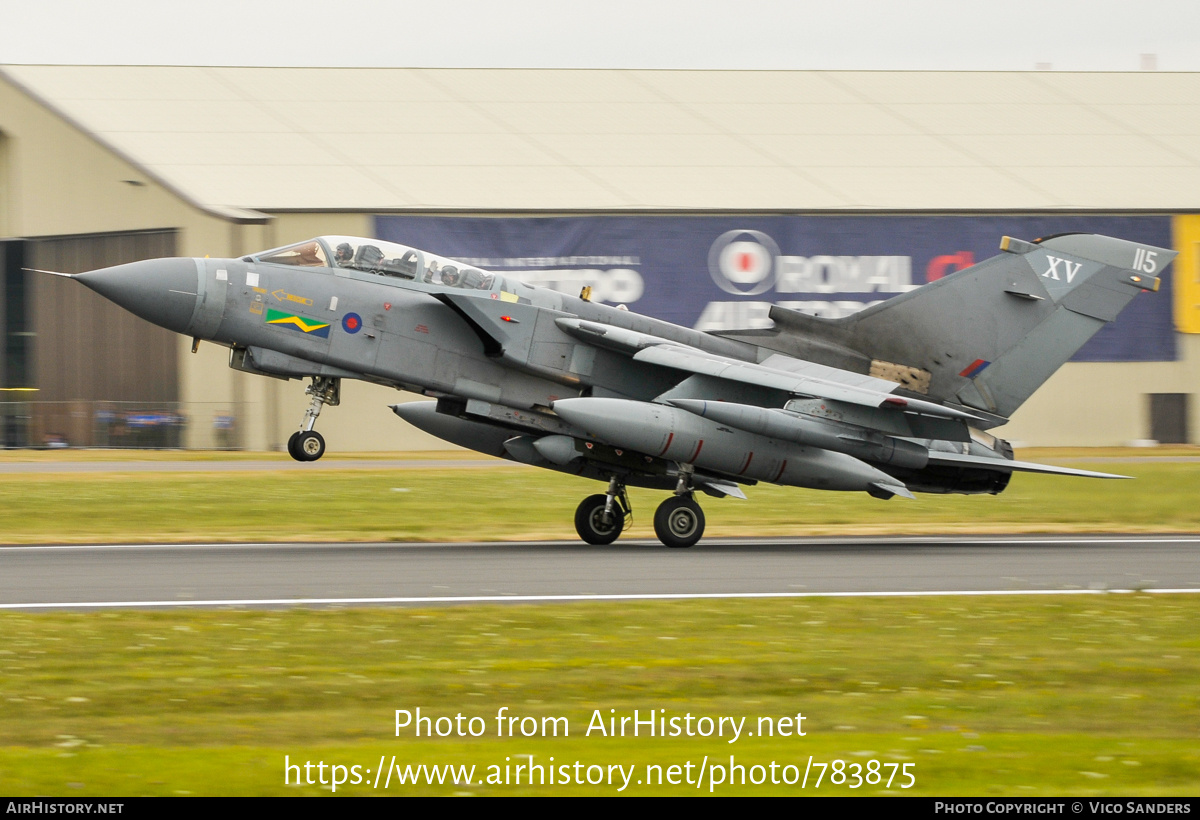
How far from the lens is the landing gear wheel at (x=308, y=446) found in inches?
604

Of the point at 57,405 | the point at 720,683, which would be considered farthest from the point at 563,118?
the point at 720,683

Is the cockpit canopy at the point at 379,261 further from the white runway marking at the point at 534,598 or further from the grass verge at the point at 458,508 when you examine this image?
the white runway marking at the point at 534,598

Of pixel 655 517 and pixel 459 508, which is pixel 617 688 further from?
pixel 459 508

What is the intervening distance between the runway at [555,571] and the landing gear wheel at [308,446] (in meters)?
1.23

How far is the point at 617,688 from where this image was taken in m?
8.81

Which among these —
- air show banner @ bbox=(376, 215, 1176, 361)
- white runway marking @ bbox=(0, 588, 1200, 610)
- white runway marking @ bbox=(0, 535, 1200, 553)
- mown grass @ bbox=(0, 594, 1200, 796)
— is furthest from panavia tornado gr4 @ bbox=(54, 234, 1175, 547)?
air show banner @ bbox=(376, 215, 1176, 361)

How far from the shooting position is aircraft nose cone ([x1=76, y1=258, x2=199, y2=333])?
15109mm

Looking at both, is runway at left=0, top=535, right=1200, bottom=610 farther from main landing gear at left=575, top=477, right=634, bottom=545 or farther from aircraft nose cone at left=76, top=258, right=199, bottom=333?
aircraft nose cone at left=76, top=258, right=199, bottom=333

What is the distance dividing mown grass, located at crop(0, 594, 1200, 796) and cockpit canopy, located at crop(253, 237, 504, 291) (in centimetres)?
597

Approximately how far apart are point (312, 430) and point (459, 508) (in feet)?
22.2

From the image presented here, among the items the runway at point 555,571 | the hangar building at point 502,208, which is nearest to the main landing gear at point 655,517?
the runway at point 555,571

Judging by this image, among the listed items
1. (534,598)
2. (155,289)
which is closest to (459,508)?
(155,289)
